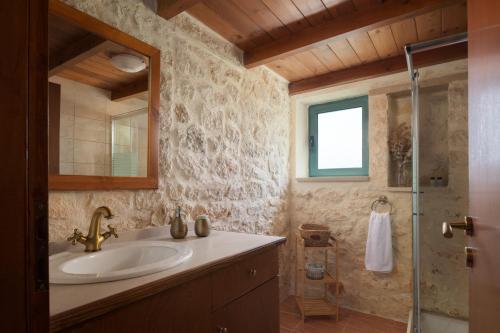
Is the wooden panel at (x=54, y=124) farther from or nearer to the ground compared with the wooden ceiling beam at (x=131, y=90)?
nearer to the ground

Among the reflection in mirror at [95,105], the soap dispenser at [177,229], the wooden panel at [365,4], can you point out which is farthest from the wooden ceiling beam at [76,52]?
the wooden panel at [365,4]

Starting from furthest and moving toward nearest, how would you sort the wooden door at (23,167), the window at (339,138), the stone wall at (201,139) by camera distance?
the window at (339,138)
the stone wall at (201,139)
the wooden door at (23,167)

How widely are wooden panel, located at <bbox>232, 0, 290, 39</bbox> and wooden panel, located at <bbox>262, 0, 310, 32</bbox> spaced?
30 millimetres

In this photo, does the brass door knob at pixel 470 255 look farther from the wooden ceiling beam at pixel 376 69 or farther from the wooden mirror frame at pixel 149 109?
the wooden ceiling beam at pixel 376 69

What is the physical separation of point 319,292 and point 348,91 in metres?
1.85

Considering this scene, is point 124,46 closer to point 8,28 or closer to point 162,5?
point 162,5

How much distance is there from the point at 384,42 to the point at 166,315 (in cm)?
212

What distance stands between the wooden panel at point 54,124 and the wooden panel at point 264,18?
3.31 ft

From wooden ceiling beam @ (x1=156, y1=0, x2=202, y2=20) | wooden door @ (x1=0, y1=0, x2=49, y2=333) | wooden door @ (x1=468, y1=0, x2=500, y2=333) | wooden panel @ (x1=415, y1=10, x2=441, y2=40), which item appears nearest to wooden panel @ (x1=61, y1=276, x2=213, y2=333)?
wooden door @ (x1=0, y1=0, x2=49, y2=333)

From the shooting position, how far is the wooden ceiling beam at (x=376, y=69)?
1993mm

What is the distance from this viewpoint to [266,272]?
1.27 metres

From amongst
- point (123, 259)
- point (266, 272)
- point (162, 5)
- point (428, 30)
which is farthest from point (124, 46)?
point (428, 30)

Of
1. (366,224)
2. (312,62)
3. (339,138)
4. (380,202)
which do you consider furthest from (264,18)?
(366,224)

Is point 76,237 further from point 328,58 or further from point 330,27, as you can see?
point 328,58
